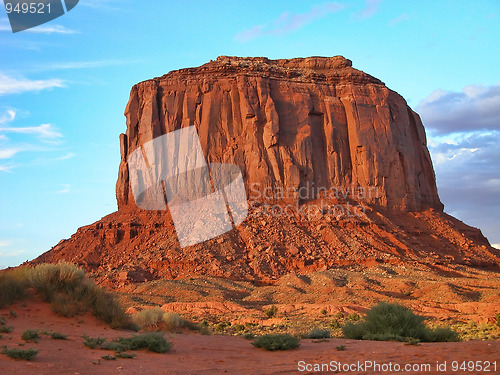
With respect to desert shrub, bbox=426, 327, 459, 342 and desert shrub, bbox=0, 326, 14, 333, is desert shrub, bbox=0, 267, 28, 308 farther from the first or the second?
desert shrub, bbox=426, 327, 459, 342

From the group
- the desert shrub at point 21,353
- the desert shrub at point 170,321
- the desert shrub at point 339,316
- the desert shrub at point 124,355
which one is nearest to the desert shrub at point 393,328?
the desert shrub at point 170,321

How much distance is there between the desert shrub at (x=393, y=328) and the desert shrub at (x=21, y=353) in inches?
390

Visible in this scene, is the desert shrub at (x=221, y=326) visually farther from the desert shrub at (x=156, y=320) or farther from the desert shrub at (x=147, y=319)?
the desert shrub at (x=147, y=319)

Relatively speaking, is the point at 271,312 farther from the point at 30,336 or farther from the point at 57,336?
the point at 30,336

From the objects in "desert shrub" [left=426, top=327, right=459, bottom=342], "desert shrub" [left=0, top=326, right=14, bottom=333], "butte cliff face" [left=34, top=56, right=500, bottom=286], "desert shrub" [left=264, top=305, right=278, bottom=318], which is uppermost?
"butte cliff face" [left=34, top=56, right=500, bottom=286]

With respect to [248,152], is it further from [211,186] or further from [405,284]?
[405,284]

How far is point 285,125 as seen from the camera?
179 ft

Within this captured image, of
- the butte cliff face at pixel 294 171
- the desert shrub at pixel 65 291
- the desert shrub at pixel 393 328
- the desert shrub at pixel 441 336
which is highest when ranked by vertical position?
the butte cliff face at pixel 294 171

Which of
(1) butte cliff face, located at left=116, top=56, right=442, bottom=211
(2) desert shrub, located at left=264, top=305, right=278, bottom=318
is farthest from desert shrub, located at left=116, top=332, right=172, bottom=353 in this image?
(1) butte cliff face, located at left=116, top=56, right=442, bottom=211

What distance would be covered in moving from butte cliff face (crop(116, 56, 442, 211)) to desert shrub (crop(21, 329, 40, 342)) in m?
38.4

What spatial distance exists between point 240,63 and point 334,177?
49.2 ft

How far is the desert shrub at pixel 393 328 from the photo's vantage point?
56.0 feet

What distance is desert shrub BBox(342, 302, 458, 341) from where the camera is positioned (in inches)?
672

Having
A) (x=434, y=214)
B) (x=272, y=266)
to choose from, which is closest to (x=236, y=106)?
(x=272, y=266)
